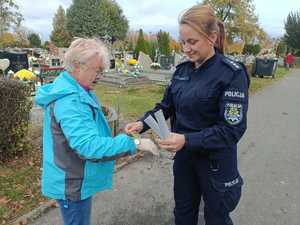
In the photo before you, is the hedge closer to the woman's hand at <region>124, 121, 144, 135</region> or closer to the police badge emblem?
the woman's hand at <region>124, 121, 144, 135</region>

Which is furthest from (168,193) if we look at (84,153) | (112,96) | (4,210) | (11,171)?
(112,96)

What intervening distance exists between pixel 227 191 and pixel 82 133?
1.14m

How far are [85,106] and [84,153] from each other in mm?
280

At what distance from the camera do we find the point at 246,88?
2.01 m

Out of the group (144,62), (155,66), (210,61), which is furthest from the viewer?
(144,62)

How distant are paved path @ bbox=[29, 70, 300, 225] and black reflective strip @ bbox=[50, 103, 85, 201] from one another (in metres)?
1.39

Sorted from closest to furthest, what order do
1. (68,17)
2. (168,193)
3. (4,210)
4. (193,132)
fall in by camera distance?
(193,132) < (4,210) < (168,193) < (68,17)

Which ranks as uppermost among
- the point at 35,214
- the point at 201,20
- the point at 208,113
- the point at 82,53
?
the point at 201,20

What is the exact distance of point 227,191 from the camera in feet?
7.38

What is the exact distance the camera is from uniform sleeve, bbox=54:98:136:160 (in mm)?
1768

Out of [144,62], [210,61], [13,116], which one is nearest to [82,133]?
[210,61]

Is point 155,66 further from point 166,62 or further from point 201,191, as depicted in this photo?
point 201,191

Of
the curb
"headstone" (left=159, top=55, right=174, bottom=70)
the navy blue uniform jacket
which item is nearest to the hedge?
the curb

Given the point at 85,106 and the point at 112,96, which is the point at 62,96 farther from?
the point at 112,96
